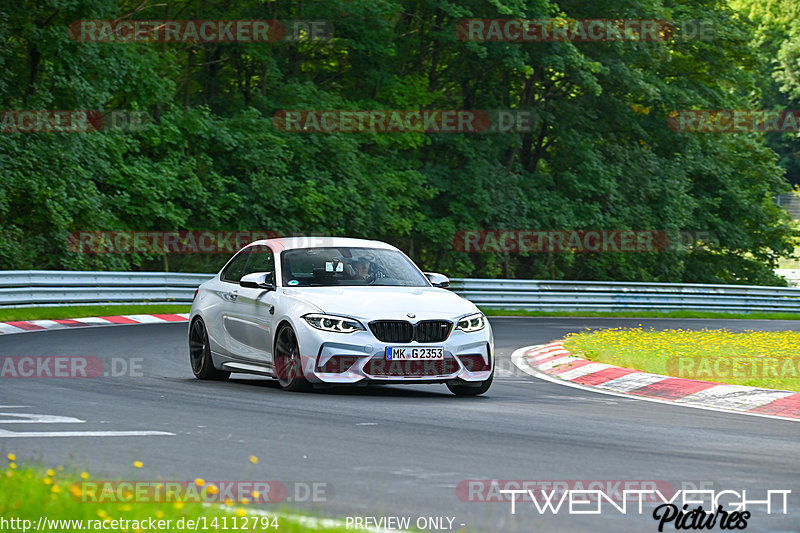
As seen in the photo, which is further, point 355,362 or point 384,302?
point 384,302

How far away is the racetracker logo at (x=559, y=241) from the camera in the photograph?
38969 millimetres

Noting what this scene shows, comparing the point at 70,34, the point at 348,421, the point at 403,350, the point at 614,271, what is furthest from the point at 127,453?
the point at 614,271

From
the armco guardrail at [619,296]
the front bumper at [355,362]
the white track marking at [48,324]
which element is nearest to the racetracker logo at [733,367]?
the front bumper at [355,362]

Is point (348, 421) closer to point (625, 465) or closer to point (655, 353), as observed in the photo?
point (625, 465)

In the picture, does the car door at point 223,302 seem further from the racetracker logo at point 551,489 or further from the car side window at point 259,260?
the racetracker logo at point 551,489

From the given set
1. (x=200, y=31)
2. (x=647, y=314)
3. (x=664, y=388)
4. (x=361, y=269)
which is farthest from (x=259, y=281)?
(x=647, y=314)

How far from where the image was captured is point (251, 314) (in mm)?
12906

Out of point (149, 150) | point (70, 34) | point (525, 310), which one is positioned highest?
point (70, 34)

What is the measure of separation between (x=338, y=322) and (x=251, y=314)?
1.52m

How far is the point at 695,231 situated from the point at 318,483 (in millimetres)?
39877

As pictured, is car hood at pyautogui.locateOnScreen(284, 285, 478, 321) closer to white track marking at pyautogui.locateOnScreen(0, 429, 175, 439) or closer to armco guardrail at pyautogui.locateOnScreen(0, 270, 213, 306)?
white track marking at pyautogui.locateOnScreen(0, 429, 175, 439)

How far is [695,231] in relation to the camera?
45.2m

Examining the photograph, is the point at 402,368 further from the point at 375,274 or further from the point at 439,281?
the point at 439,281

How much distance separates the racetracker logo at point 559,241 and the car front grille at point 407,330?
2650 centimetres
